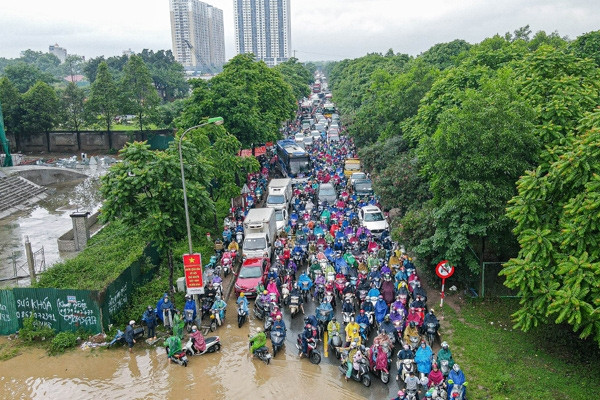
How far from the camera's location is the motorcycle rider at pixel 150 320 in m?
13.8

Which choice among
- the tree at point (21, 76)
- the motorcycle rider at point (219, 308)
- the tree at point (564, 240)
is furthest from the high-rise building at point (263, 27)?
the tree at point (564, 240)

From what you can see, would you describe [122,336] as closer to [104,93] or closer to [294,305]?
[294,305]

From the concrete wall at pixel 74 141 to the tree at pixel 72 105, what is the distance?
69 centimetres

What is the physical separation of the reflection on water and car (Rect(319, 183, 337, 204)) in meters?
12.9

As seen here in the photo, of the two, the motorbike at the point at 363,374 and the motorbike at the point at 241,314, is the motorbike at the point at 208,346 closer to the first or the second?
A: the motorbike at the point at 241,314

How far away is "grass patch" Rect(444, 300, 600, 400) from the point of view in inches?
434

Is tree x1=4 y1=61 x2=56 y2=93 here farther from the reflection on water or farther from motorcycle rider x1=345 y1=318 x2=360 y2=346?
motorcycle rider x1=345 y1=318 x2=360 y2=346

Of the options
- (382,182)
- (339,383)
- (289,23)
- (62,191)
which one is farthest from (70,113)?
(289,23)

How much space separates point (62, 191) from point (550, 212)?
113 ft

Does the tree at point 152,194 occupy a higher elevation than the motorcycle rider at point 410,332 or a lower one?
higher

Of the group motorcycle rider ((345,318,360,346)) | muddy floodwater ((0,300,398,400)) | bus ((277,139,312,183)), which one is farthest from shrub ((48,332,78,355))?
bus ((277,139,312,183))

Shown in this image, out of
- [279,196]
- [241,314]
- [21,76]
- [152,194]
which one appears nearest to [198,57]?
[21,76]

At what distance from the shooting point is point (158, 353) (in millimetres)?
13445

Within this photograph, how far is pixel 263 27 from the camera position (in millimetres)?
192125
